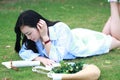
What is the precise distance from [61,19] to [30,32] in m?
4.23

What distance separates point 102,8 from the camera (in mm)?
11688

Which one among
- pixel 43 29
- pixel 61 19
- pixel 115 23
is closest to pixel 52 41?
pixel 43 29

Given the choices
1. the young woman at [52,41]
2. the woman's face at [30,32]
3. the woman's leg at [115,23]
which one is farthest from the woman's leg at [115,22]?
the woman's face at [30,32]

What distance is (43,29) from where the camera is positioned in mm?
6031

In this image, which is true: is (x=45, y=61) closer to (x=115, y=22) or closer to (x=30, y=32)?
(x=30, y=32)

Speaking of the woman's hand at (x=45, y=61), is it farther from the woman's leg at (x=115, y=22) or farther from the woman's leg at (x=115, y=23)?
the woman's leg at (x=115, y=23)

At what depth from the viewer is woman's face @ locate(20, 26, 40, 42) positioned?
5.98 meters

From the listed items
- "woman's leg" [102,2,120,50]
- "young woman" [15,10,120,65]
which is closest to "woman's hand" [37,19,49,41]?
"young woman" [15,10,120,65]

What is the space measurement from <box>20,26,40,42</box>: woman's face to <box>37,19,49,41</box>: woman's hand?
6cm

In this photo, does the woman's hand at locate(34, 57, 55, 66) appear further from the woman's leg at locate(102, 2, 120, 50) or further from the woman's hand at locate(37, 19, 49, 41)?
the woman's leg at locate(102, 2, 120, 50)

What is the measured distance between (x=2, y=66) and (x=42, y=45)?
2.33 feet

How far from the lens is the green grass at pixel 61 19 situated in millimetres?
5637

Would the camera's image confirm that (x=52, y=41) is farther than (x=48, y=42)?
Yes

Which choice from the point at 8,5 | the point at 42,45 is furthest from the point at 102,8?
the point at 42,45
